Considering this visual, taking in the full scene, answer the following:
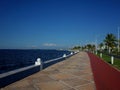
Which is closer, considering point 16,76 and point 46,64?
point 16,76

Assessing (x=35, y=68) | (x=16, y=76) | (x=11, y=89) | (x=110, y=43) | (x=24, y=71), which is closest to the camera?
(x=11, y=89)

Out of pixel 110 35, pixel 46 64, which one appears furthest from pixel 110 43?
pixel 46 64

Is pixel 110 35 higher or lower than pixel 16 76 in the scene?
higher

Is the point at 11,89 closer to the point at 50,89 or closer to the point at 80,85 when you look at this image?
the point at 50,89

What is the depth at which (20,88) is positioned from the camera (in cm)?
760

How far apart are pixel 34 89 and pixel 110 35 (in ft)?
257

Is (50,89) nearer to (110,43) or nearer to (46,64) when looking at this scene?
(46,64)

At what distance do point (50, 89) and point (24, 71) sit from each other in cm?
302

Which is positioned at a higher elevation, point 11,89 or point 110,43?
point 110,43

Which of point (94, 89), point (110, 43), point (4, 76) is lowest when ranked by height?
point (94, 89)

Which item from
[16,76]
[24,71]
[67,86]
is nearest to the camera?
[67,86]

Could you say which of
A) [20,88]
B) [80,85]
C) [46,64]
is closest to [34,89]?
[20,88]

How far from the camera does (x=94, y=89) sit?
7.61 meters

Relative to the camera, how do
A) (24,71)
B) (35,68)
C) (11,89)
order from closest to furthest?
(11,89)
(24,71)
(35,68)
